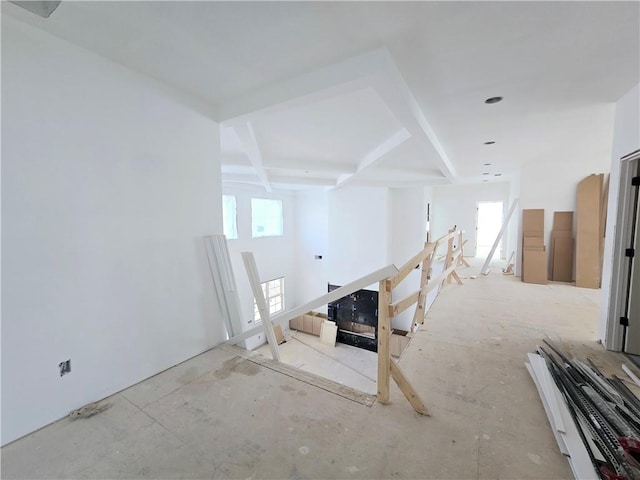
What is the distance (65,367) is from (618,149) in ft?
18.3

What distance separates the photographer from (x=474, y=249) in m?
10.5

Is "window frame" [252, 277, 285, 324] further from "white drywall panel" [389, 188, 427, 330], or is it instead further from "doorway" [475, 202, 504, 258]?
"doorway" [475, 202, 504, 258]

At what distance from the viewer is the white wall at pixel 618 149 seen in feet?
8.29

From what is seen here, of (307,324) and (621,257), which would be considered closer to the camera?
(621,257)

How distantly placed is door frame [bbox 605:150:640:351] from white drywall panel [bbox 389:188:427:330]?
592 centimetres

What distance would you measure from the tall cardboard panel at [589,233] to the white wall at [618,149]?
3.22m

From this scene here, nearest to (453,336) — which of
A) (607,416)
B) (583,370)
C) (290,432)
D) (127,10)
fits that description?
(583,370)

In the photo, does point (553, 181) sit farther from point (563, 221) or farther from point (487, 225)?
point (487, 225)

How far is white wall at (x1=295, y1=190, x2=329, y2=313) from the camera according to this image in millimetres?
9836

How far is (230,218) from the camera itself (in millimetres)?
7898

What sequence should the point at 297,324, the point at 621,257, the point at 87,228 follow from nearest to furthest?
1. the point at 87,228
2. the point at 621,257
3. the point at 297,324

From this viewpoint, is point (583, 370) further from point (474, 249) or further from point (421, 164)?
point (474, 249)

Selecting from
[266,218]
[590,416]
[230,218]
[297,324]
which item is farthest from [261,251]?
[590,416]

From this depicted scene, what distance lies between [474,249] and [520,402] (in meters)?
9.65
